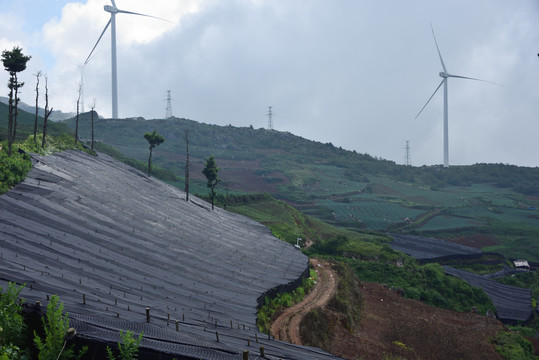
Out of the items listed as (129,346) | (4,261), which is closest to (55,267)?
(4,261)

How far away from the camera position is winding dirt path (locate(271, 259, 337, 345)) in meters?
22.4

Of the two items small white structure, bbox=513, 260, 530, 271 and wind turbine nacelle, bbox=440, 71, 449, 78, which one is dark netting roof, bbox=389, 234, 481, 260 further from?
wind turbine nacelle, bbox=440, 71, 449, 78

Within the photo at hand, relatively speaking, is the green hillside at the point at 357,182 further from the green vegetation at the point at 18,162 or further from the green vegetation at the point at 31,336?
the green vegetation at the point at 31,336

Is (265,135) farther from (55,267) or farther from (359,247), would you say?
(55,267)

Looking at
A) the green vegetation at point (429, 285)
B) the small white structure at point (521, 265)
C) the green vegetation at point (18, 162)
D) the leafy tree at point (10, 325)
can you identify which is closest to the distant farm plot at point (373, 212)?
the small white structure at point (521, 265)

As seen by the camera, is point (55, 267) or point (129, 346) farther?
point (55, 267)

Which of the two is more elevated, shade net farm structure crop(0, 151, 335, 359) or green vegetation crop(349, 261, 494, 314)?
shade net farm structure crop(0, 151, 335, 359)

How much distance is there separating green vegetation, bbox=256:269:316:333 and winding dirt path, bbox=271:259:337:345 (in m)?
0.30

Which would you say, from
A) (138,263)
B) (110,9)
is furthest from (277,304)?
(110,9)

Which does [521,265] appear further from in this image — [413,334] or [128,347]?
[128,347]

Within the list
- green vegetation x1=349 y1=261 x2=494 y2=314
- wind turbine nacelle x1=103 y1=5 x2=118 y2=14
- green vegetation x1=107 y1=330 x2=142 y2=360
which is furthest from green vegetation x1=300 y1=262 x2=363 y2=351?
wind turbine nacelle x1=103 y1=5 x2=118 y2=14

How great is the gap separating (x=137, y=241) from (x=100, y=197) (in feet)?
20.5

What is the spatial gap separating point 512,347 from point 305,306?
539 inches

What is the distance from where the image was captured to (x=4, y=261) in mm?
15102
